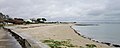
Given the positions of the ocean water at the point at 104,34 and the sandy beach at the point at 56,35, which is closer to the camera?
the sandy beach at the point at 56,35

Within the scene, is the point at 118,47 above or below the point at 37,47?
below

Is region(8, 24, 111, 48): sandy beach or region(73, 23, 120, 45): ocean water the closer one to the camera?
region(8, 24, 111, 48): sandy beach

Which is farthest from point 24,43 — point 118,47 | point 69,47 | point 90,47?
point 118,47

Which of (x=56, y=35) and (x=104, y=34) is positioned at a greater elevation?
(x=56, y=35)

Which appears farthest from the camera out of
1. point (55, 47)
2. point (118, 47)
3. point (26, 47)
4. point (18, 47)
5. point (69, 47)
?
point (118, 47)

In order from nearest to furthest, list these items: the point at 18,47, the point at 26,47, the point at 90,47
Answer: the point at 26,47 < the point at 18,47 < the point at 90,47

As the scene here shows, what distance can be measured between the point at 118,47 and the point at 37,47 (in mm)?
15681

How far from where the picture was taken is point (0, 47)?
20.2 meters

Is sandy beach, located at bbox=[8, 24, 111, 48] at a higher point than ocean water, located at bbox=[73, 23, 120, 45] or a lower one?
higher

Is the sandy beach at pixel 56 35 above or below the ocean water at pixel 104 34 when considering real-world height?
above

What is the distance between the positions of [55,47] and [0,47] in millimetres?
5307

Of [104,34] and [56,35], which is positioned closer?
[56,35]

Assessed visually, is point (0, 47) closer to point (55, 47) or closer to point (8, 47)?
point (8, 47)

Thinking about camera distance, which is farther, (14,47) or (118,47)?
(118,47)
